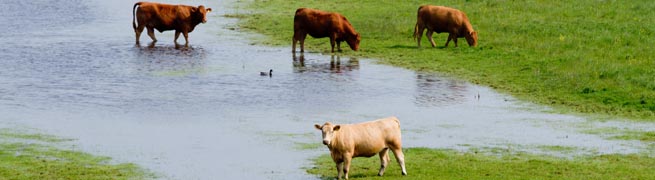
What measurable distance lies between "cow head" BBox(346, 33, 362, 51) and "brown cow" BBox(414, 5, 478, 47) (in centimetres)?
184

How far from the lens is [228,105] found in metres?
26.9

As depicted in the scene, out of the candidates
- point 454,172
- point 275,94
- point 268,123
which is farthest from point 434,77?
point 454,172


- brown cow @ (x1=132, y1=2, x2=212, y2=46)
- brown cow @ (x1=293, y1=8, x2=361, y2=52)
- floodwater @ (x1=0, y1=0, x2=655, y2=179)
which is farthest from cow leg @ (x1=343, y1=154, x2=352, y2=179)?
brown cow @ (x1=132, y1=2, x2=212, y2=46)

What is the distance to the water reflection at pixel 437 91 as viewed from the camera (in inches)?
1089

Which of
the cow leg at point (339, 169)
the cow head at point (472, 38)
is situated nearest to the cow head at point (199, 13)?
the cow head at point (472, 38)

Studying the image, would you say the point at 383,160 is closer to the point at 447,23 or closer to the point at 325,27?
the point at 325,27

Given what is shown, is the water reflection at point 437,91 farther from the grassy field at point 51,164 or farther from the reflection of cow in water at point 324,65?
the grassy field at point 51,164

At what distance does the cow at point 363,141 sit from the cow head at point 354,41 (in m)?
18.5

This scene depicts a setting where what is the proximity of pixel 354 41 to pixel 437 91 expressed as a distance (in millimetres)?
8214

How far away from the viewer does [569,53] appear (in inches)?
1335

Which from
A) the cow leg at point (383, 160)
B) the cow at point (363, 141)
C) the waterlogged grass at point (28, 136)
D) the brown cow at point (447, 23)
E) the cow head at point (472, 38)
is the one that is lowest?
the cow head at point (472, 38)

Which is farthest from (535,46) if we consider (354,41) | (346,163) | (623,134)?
(346,163)

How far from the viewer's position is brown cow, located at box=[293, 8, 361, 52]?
36.9 metres

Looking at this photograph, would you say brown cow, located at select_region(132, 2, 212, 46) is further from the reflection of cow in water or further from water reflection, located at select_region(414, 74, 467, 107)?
water reflection, located at select_region(414, 74, 467, 107)
